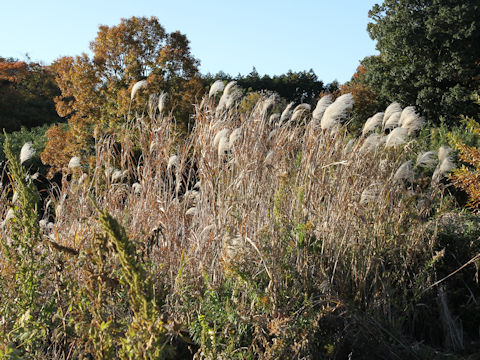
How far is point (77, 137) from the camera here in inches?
400

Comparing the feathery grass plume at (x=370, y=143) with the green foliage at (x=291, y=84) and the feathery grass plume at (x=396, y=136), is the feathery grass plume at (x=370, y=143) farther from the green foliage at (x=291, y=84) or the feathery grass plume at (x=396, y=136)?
the green foliage at (x=291, y=84)

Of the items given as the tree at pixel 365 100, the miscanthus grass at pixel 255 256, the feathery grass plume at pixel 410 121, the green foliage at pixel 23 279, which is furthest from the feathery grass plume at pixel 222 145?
the tree at pixel 365 100

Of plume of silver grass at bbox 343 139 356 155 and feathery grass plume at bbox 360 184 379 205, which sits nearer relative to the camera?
feathery grass plume at bbox 360 184 379 205

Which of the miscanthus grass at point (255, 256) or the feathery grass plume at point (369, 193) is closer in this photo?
the miscanthus grass at point (255, 256)

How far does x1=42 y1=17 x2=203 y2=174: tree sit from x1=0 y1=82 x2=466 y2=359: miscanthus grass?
6.40 m

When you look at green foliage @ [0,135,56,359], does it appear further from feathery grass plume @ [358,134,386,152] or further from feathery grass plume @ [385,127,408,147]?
feathery grass plume @ [385,127,408,147]

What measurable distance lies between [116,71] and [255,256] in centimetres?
865

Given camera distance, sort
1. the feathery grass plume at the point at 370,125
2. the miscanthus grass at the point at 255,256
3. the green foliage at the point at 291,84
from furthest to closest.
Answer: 1. the green foliage at the point at 291,84
2. the feathery grass plume at the point at 370,125
3. the miscanthus grass at the point at 255,256

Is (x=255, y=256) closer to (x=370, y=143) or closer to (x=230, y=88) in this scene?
(x=370, y=143)

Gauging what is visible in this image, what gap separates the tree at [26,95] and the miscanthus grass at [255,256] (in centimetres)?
1828

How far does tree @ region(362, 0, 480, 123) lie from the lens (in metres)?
16.6

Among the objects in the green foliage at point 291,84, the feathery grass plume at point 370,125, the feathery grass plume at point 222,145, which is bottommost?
the feathery grass plume at point 222,145

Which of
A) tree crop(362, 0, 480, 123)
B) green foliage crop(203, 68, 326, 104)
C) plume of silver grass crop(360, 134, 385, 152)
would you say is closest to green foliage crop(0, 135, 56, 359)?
plume of silver grass crop(360, 134, 385, 152)

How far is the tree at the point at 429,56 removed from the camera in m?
16.6
